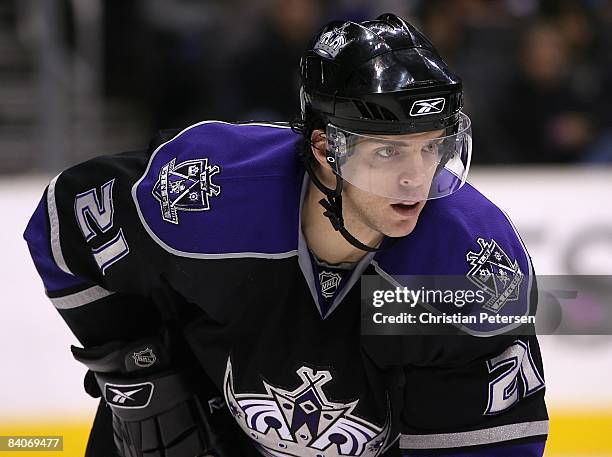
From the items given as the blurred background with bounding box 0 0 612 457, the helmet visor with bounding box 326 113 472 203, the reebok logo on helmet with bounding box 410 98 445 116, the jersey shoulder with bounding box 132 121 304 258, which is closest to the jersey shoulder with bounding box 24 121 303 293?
the jersey shoulder with bounding box 132 121 304 258

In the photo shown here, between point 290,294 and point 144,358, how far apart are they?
14.2 inches

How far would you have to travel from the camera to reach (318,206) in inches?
67.7

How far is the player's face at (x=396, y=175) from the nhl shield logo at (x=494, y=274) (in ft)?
0.35

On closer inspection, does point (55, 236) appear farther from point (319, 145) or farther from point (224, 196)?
point (319, 145)

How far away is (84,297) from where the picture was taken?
1.92m

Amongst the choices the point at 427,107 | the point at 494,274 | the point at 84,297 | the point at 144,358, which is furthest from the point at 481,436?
the point at 84,297

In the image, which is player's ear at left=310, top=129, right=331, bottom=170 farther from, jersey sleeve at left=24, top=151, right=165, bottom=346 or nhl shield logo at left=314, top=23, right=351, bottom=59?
jersey sleeve at left=24, top=151, right=165, bottom=346

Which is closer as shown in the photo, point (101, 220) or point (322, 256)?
point (322, 256)

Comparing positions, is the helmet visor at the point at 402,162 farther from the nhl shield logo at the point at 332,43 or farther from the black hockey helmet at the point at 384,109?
the nhl shield logo at the point at 332,43

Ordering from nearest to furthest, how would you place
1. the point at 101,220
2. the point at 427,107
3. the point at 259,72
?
the point at 427,107 → the point at 101,220 → the point at 259,72

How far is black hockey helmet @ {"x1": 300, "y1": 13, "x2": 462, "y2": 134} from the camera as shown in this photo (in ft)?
5.08

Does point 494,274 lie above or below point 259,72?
above

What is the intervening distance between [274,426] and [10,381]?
882 mm

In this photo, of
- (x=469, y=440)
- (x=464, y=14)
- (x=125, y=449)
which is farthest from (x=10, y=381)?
(x=464, y=14)
